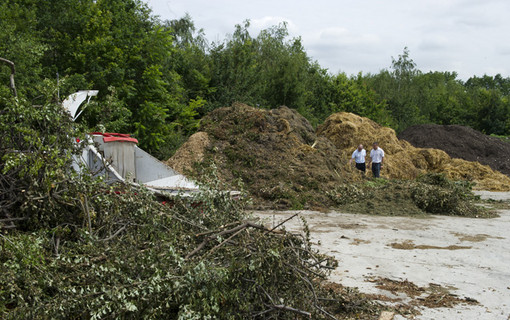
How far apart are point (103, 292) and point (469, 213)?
36.7 feet

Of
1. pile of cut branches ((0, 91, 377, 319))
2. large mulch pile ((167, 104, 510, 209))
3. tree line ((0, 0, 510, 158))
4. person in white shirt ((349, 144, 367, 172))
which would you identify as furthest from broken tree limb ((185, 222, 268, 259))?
person in white shirt ((349, 144, 367, 172))

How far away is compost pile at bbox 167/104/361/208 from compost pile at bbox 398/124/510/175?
14.6 metres

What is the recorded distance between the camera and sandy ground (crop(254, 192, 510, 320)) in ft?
17.7

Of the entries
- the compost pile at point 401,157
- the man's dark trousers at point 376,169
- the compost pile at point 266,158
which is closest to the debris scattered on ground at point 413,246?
the compost pile at point 266,158

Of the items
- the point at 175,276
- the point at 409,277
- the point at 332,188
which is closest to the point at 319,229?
the point at 409,277

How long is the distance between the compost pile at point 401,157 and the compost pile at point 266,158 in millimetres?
5762

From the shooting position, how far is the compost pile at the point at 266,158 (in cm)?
1277

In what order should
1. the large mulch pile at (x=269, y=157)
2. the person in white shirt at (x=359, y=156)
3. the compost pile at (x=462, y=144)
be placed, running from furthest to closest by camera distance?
1. the compost pile at (x=462, y=144)
2. the person in white shirt at (x=359, y=156)
3. the large mulch pile at (x=269, y=157)

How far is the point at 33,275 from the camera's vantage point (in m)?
3.41

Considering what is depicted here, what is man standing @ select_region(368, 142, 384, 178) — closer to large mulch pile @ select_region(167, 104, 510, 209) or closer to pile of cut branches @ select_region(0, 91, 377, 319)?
large mulch pile @ select_region(167, 104, 510, 209)

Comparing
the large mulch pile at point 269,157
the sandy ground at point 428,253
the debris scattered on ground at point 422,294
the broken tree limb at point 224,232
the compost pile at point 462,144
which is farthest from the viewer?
the compost pile at point 462,144

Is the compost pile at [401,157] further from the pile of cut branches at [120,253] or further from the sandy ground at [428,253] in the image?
the pile of cut branches at [120,253]

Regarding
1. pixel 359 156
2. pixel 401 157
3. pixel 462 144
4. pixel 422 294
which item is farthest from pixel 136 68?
pixel 462 144

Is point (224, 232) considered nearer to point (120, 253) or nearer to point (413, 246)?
point (120, 253)
